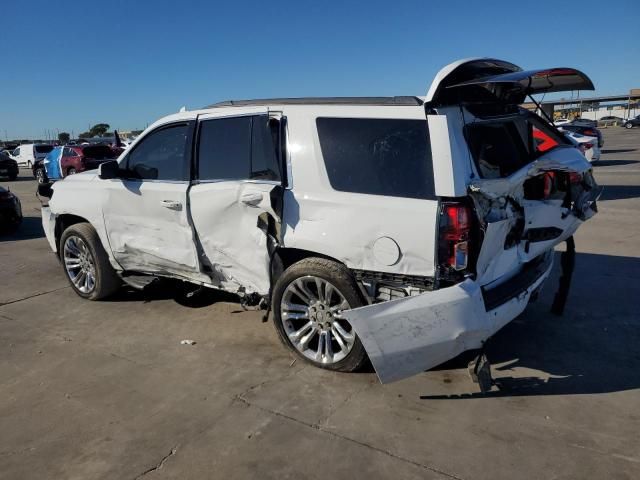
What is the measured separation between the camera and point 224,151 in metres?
4.29

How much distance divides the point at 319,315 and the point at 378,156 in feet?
3.99

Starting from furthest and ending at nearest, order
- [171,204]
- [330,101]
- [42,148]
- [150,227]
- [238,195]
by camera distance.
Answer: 1. [42,148]
2. [150,227]
3. [171,204]
4. [238,195]
5. [330,101]

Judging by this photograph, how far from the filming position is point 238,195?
4066 millimetres

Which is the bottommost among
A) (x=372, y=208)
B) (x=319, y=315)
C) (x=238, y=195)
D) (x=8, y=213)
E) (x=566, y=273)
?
(x=566, y=273)

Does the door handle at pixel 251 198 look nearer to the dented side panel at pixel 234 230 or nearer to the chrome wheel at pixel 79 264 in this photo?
the dented side panel at pixel 234 230

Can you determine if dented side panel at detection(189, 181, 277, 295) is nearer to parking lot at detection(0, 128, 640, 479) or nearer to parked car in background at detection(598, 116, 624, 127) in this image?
parking lot at detection(0, 128, 640, 479)

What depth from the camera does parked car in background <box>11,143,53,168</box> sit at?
1275 inches

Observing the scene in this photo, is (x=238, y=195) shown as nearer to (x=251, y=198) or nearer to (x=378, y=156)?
(x=251, y=198)

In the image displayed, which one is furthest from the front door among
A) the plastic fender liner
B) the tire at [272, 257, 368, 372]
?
the plastic fender liner

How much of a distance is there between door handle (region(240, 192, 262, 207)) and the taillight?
143cm

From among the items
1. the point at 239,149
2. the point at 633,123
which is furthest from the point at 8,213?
the point at 633,123

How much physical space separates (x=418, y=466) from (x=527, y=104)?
11.1ft

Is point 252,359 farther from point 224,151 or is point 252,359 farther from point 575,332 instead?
point 575,332

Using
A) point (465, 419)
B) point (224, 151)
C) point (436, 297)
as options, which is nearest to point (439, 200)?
point (436, 297)
